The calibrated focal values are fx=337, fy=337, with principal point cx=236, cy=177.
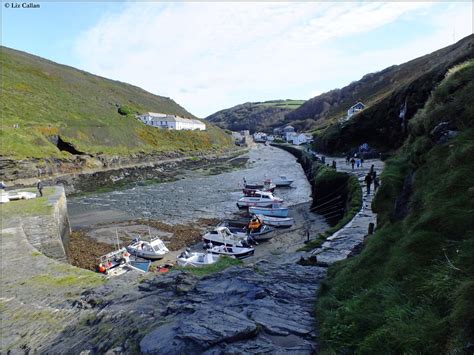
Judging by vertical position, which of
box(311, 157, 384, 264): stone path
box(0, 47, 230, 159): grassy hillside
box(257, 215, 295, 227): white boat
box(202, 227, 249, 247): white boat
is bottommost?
box(257, 215, 295, 227): white boat

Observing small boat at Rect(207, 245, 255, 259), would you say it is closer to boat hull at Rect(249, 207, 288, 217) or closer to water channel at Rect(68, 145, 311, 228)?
boat hull at Rect(249, 207, 288, 217)

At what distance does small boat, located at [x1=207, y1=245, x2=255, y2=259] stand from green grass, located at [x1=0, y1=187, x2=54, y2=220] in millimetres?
11448

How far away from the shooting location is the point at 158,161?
8188 centimetres

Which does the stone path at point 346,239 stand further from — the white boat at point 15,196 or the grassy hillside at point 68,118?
the grassy hillside at point 68,118

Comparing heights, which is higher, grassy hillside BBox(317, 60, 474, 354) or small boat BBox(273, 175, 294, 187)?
grassy hillside BBox(317, 60, 474, 354)

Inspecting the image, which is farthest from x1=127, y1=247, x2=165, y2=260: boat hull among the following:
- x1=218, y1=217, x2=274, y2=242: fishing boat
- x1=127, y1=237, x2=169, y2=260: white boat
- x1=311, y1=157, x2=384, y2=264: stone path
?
x1=311, y1=157, x2=384, y2=264: stone path

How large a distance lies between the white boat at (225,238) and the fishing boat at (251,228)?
811 mm

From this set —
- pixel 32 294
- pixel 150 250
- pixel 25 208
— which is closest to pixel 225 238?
pixel 150 250

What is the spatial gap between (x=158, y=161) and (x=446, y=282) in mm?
80468

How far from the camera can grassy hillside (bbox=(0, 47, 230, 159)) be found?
62.2 metres

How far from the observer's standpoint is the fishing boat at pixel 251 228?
26.5m

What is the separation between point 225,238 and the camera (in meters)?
25.0

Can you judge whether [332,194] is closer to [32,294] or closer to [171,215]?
[171,215]

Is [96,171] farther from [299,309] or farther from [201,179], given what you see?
[299,309]
